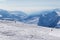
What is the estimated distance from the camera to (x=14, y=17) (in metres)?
10.0

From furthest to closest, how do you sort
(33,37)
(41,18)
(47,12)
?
(41,18) → (47,12) → (33,37)

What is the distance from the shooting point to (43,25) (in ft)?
32.2

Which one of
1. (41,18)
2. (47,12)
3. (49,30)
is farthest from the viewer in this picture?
(41,18)

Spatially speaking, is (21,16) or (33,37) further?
(21,16)

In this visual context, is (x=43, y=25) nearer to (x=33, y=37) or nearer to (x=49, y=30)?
(x=49, y=30)

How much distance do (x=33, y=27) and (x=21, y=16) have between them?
2.89 ft

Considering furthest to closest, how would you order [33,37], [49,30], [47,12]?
1. [47,12]
2. [49,30]
3. [33,37]

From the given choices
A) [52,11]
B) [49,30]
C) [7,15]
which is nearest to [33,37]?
[49,30]

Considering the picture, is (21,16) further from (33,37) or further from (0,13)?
(33,37)

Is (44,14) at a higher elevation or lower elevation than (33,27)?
higher

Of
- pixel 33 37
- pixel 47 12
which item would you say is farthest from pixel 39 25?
pixel 33 37

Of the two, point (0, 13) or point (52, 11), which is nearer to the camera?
point (52, 11)

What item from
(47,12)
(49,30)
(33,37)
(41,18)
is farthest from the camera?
(41,18)

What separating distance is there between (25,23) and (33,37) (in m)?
2.78
